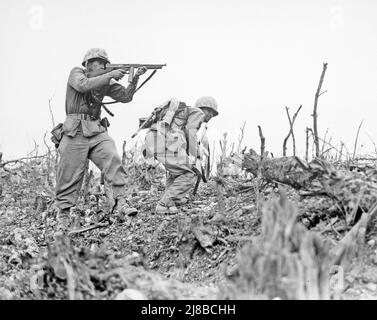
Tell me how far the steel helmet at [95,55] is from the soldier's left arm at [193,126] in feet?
3.89

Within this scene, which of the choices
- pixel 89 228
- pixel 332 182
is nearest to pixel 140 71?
pixel 89 228

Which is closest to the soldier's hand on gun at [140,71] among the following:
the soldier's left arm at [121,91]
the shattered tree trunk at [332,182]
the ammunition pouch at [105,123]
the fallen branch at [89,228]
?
the soldier's left arm at [121,91]

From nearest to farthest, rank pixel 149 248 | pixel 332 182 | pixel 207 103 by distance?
pixel 332 182, pixel 149 248, pixel 207 103

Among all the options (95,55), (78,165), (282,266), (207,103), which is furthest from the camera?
(207,103)

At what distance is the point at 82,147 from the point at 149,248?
1.52 metres

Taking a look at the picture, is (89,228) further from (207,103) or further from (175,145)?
(207,103)

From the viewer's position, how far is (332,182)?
14.5ft

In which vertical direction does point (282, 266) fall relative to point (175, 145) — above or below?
below

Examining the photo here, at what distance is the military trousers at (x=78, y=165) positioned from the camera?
6324 millimetres

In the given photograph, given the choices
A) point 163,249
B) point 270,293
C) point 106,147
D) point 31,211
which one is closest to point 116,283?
point 270,293

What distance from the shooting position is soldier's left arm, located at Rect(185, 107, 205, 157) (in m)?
6.52

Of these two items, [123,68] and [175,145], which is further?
[123,68]

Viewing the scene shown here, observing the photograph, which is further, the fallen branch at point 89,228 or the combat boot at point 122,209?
the combat boot at point 122,209

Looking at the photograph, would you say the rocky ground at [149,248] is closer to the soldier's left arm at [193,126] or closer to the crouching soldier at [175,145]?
the crouching soldier at [175,145]
